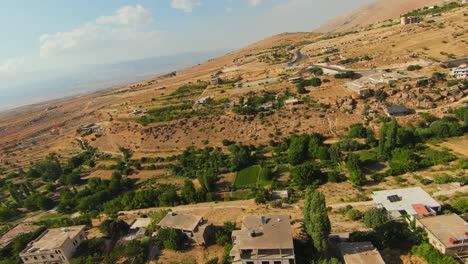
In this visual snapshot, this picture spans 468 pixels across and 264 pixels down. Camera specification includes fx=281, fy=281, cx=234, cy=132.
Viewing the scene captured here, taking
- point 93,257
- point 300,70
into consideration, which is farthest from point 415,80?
point 93,257

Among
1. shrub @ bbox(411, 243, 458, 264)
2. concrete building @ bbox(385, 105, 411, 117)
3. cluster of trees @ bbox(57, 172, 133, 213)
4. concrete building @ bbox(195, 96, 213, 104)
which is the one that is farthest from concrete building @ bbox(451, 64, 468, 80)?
cluster of trees @ bbox(57, 172, 133, 213)

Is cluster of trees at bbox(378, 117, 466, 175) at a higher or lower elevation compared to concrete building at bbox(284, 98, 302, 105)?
lower

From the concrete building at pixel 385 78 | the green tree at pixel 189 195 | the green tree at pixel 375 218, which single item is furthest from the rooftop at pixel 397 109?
the green tree at pixel 189 195

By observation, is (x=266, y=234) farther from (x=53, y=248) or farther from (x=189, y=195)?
(x=53, y=248)

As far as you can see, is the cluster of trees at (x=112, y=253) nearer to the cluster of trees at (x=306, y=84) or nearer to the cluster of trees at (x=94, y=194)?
the cluster of trees at (x=94, y=194)

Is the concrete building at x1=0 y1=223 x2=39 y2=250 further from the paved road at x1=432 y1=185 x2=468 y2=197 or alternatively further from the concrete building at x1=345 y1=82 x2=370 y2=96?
the concrete building at x1=345 y1=82 x2=370 y2=96

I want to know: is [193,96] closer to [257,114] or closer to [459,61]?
[257,114]
